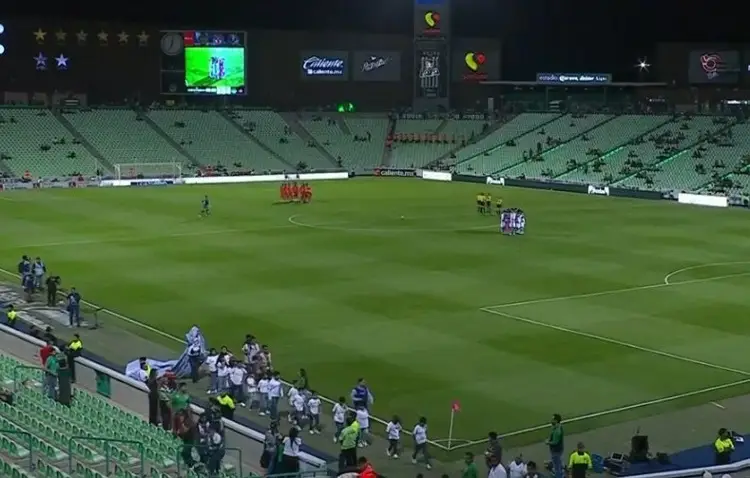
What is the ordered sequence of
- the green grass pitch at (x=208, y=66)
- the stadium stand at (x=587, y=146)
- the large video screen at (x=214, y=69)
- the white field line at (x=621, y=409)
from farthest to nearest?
the large video screen at (x=214, y=69) → the green grass pitch at (x=208, y=66) → the stadium stand at (x=587, y=146) → the white field line at (x=621, y=409)

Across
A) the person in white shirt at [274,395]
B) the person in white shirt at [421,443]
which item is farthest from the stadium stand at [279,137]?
the person in white shirt at [421,443]

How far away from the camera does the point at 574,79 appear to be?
9931 cm

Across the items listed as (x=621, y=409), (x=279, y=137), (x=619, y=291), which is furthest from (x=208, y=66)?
(x=621, y=409)

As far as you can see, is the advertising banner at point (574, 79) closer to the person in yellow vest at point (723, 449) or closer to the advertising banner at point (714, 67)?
the advertising banner at point (714, 67)

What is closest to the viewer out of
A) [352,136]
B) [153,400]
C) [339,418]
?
[153,400]

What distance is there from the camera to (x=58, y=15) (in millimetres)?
92812

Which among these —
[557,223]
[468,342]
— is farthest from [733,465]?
[557,223]

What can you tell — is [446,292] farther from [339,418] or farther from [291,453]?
[291,453]

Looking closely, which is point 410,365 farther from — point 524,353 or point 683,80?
point 683,80

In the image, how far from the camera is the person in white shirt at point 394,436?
21109mm

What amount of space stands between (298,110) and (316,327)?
74762 millimetres

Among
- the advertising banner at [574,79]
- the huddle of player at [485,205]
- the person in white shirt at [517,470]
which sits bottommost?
the person in white shirt at [517,470]

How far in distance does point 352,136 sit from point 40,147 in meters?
31.1

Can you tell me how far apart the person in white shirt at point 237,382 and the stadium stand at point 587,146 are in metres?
66.4
